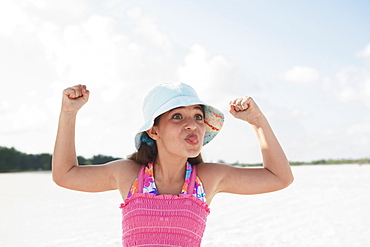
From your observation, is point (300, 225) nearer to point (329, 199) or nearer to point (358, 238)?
A: point (358, 238)

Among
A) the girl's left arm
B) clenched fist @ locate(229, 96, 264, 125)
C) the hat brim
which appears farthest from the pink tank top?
clenched fist @ locate(229, 96, 264, 125)

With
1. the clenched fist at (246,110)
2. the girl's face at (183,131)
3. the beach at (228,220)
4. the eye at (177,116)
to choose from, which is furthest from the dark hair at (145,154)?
the beach at (228,220)

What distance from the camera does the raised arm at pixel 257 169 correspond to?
7.39 ft

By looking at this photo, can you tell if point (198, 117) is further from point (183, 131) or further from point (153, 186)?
point (153, 186)

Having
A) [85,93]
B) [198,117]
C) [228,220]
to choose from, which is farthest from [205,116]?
[228,220]

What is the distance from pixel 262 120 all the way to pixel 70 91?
3.17ft

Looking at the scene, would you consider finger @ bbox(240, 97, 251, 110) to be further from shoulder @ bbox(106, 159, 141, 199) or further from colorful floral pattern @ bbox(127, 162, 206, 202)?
shoulder @ bbox(106, 159, 141, 199)

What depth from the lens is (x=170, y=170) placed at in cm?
222

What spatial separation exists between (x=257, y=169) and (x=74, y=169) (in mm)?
927

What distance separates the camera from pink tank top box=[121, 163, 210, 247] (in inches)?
81.3

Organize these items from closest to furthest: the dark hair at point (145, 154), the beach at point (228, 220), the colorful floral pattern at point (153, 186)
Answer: the colorful floral pattern at point (153, 186) < the dark hair at point (145, 154) < the beach at point (228, 220)

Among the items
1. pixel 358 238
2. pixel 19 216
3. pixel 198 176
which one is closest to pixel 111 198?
pixel 19 216

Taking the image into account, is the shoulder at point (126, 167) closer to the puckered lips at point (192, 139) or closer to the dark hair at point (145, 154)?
the dark hair at point (145, 154)

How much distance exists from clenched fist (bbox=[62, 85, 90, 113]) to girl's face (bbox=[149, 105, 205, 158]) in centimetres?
39
